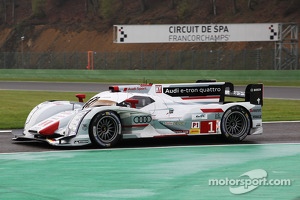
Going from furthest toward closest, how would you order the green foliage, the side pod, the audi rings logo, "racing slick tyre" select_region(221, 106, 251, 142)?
the green foliage → the side pod → "racing slick tyre" select_region(221, 106, 251, 142) → the audi rings logo

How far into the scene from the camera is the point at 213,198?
8.43m

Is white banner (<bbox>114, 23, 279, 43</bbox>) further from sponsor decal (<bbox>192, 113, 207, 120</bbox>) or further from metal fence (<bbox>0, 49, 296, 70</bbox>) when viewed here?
sponsor decal (<bbox>192, 113, 207, 120</bbox>)

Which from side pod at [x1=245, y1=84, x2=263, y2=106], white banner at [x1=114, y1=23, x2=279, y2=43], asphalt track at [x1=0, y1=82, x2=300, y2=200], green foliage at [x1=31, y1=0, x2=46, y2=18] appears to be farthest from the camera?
green foliage at [x1=31, y1=0, x2=46, y2=18]

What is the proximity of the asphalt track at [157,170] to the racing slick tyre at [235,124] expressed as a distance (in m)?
0.20

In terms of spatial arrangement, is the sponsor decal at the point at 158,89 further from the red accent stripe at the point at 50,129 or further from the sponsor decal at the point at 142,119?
the red accent stripe at the point at 50,129

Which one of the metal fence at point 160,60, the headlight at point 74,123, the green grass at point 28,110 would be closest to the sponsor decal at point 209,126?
the headlight at point 74,123

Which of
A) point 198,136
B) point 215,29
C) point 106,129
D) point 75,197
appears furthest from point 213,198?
point 215,29

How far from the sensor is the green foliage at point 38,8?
8000 centimetres

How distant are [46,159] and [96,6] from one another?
2793 inches

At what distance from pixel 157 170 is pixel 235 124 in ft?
13.2

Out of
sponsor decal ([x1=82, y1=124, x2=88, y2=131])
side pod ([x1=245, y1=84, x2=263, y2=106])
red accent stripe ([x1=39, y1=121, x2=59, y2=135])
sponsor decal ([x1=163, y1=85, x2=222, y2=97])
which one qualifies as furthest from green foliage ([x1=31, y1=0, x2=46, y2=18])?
sponsor decal ([x1=82, y1=124, x2=88, y2=131])

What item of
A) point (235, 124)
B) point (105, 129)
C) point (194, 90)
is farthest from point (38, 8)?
point (105, 129)

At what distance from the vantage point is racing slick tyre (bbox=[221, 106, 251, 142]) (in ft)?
46.1

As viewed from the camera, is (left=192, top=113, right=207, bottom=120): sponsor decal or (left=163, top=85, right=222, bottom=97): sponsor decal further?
(left=163, top=85, right=222, bottom=97): sponsor decal
